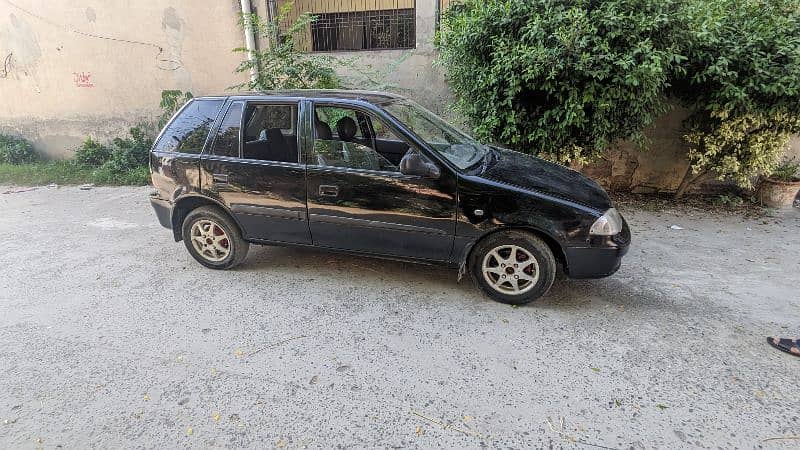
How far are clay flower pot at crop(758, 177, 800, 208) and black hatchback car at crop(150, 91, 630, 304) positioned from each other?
3740 millimetres

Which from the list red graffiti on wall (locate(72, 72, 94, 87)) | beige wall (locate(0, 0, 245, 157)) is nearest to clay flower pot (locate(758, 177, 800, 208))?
beige wall (locate(0, 0, 245, 157))

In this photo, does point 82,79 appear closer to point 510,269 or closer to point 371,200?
point 371,200

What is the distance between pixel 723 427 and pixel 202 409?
9.40 ft

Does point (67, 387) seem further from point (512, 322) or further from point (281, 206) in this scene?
point (512, 322)

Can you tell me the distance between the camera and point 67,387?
275 centimetres

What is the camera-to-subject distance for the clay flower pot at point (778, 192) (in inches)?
225

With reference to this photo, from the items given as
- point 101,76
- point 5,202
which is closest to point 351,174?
point 5,202

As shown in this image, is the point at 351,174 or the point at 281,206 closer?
the point at 351,174

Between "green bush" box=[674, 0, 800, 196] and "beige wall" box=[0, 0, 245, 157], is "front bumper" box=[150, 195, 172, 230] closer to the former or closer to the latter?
"beige wall" box=[0, 0, 245, 157]

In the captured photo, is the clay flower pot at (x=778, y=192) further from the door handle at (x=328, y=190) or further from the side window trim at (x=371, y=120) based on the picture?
the door handle at (x=328, y=190)

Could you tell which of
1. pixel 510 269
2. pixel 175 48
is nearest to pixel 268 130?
pixel 510 269

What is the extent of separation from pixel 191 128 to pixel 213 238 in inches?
40.5

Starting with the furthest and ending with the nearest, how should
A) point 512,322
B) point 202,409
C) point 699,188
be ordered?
point 699,188 → point 512,322 → point 202,409

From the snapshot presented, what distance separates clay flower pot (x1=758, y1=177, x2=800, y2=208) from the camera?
225 inches
